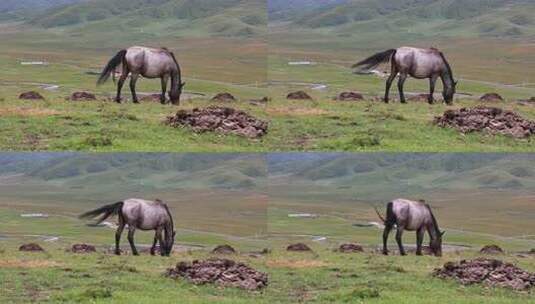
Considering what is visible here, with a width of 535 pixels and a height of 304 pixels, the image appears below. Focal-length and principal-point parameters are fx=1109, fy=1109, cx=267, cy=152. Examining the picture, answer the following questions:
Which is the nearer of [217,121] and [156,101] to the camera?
[217,121]

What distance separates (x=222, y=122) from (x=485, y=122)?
9063 millimetres

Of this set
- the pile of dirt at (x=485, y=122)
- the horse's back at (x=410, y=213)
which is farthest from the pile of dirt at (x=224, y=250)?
the pile of dirt at (x=485, y=122)

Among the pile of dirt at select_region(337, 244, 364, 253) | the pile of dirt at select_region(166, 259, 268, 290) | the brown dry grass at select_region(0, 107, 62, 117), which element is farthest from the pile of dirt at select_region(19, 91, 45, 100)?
the pile of dirt at select_region(166, 259, 268, 290)

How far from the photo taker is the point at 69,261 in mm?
36656

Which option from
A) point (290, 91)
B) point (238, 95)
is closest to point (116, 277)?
point (290, 91)

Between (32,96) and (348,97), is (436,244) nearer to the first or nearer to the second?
(348,97)

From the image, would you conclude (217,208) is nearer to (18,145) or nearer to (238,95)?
(238,95)

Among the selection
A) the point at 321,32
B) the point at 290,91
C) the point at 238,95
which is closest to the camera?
the point at 290,91

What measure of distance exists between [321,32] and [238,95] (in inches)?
3168

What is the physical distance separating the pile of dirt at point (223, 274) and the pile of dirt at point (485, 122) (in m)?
10.3

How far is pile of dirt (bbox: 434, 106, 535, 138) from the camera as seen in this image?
37.7 meters

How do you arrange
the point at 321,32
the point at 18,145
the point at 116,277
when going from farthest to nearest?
the point at 321,32 < the point at 18,145 < the point at 116,277

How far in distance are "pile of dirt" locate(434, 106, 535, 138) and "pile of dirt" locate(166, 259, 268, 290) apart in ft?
33.9

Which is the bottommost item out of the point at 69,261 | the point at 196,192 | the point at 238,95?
the point at 196,192
